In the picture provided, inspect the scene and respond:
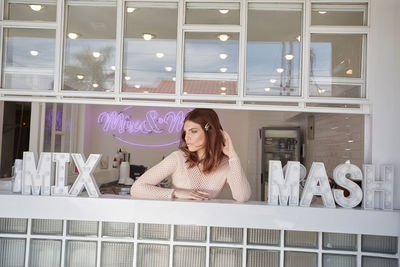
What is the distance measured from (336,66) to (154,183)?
1.60m

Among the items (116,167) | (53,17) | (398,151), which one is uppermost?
(53,17)

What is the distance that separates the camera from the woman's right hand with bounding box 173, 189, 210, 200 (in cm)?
280

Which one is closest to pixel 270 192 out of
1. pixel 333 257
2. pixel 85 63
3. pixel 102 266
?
pixel 333 257

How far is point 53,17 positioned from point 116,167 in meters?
4.52

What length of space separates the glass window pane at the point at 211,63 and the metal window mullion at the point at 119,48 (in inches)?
18.8

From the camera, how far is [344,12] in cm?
283

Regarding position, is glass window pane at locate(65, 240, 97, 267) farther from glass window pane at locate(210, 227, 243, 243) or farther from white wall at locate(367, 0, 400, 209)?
white wall at locate(367, 0, 400, 209)

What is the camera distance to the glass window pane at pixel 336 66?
280 centimetres

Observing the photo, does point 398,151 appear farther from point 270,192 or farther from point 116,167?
point 116,167

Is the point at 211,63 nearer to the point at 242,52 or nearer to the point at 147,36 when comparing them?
the point at 242,52

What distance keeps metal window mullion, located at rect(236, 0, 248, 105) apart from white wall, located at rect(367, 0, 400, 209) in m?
0.89

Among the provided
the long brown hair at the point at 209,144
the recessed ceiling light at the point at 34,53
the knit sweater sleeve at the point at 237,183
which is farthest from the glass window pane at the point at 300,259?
→ the recessed ceiling light at the point at 34,53

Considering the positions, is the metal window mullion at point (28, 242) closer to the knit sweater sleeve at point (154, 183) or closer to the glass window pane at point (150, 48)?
the knit sweater sleeve at point (154, 183)

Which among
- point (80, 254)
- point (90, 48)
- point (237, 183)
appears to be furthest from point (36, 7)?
point (237, 183)
